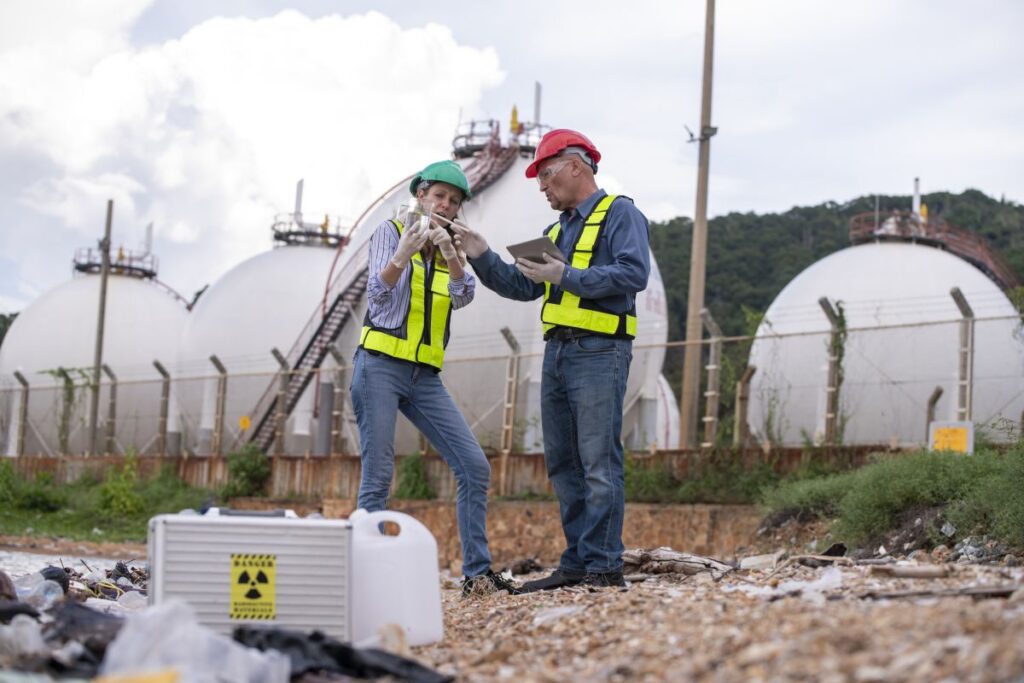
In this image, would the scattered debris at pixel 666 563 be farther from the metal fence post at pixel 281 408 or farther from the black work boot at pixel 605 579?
the metal fence post at pixel 281 408

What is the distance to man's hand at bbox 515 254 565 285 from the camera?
5715 mm

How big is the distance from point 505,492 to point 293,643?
44.7 feet

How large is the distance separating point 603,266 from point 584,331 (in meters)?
0.30

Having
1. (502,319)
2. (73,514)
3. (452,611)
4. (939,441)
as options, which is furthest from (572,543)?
(73,514)

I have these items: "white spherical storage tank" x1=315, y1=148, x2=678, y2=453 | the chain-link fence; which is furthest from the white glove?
"white spherical storage tank" x1=315, y1=148, x2=678, y2=453

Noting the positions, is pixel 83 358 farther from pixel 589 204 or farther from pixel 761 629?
pixel 761 629

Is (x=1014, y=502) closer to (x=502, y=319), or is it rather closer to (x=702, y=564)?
(x=702, y=564)

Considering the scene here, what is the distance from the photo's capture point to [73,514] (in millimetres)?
22875

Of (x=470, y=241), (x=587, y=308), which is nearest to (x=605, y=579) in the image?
(x=587, y=308)

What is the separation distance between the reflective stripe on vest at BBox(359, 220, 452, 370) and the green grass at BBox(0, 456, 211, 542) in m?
14.7

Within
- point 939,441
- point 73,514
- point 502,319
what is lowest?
point 73,514

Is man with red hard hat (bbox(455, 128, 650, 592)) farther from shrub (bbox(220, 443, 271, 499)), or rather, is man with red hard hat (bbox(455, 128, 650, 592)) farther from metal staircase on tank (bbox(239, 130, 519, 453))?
shrub (bbox(220, 443, 271, 499))

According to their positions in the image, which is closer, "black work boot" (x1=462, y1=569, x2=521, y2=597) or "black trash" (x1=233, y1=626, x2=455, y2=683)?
"black trash" (x1=233, y1=626, x2=455, y2=683)

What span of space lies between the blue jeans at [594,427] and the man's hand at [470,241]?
1.72 feet
